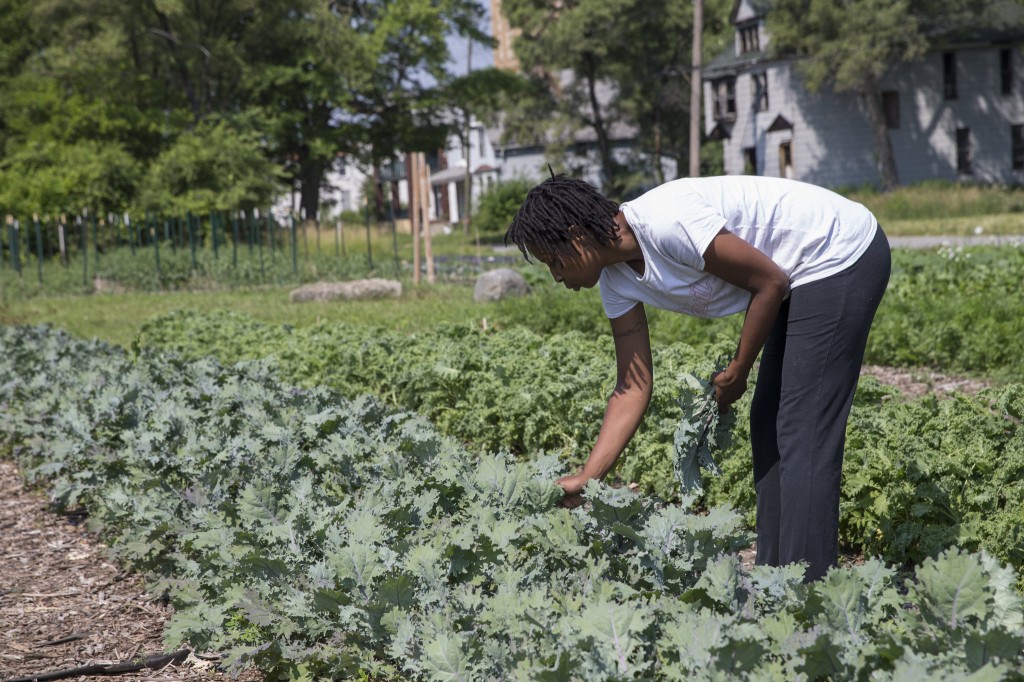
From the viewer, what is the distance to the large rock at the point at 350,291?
50.6ft

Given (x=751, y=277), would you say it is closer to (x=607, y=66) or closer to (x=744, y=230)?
(x=744, y=230)

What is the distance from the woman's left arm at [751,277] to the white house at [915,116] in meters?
37.8

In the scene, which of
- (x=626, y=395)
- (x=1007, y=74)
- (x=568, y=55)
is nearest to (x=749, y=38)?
(x=568, y=55)

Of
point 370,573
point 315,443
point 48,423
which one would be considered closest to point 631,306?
point 370,573

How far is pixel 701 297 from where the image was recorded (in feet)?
10.4

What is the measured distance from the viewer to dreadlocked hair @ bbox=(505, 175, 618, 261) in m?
3.03

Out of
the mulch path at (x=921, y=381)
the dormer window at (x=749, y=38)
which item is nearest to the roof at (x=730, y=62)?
the dormer window at (x=749, y=38)

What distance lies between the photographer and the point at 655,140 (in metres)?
43.6

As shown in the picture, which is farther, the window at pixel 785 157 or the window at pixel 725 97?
the window at pixel 725 97

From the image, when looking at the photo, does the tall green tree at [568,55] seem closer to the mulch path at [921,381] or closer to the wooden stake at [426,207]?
the wooden stake at [426,207]

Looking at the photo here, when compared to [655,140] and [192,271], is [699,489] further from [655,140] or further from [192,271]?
[655,140]

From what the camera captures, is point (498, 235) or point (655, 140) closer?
point (498, 235)

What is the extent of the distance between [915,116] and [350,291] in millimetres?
30458

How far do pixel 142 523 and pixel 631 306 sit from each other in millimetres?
2361
